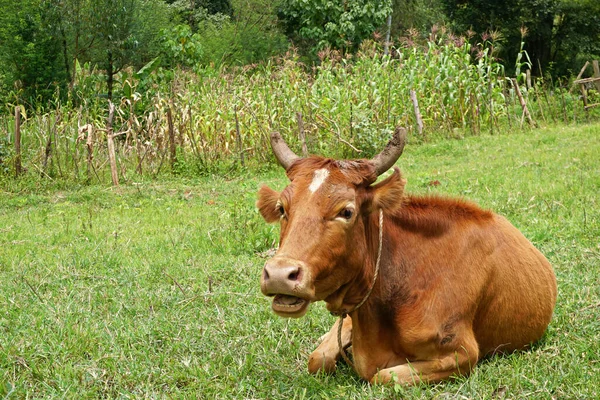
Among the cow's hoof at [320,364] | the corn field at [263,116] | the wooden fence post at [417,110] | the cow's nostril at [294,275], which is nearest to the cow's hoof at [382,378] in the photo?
the cow's hoof at [320,364]

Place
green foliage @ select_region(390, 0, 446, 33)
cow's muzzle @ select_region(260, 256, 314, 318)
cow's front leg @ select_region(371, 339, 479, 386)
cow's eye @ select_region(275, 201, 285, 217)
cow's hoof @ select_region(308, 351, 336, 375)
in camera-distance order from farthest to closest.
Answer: green foliage @ select_region(390, 0, 446, 33), cow's hoof @ select_region(308, 351, 336, 375), cow's eye @ select_region(275, 201, 285, 217), cow's front leg @ select_region(371, 339, 479, 386), cow's muzzle @ select_region(260, 256, 314, 318)

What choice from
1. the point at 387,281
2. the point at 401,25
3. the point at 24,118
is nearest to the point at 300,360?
the point at 387,281

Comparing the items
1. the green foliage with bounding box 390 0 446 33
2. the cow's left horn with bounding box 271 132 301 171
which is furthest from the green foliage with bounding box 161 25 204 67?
the cow's left horn with bounding box 271 132 301 171

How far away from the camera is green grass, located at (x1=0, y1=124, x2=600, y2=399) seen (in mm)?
3883

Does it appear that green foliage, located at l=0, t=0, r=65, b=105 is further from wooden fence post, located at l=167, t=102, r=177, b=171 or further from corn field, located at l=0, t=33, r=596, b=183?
wooden fence post, located at l=167, t=102, r=177, b=171

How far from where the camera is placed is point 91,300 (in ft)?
18.2

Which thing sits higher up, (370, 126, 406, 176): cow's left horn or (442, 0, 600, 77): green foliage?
(370, 126, 406, 176): cow's left horn

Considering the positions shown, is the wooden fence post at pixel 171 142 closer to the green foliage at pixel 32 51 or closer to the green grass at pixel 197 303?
the green grass at pixel 197 303

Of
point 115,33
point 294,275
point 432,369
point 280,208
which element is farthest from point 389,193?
point 115,33

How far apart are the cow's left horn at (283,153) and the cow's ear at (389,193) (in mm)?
520

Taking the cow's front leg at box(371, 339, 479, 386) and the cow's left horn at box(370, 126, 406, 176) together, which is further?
the cow's left horn at box(370, 126, 406, 176)

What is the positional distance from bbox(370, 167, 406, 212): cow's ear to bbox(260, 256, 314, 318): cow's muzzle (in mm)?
705

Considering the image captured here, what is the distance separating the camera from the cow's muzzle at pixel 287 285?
326 cm

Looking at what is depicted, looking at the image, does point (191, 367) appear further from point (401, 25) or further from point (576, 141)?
point (401, 25)
